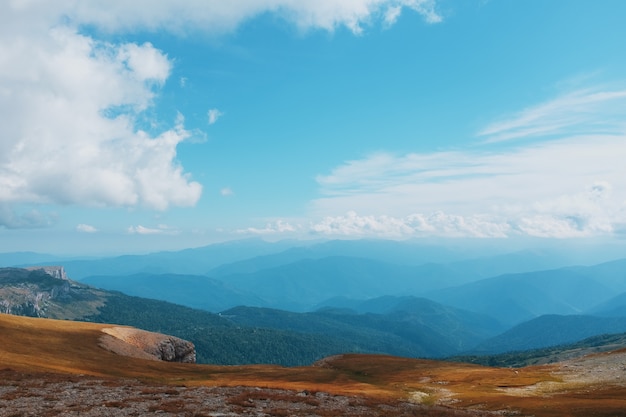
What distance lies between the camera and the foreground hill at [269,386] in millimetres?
32594

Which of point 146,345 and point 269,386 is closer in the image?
point 269,386

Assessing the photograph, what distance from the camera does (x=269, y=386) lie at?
5256 cm

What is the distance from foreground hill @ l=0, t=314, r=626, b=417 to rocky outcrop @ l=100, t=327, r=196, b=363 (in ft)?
12.6

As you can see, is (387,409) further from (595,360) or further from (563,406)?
(595,360)

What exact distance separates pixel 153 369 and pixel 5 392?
3639 cm

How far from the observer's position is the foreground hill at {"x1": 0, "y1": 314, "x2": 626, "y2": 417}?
3259cm

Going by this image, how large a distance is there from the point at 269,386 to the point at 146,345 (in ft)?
193

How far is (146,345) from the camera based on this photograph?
98562mm

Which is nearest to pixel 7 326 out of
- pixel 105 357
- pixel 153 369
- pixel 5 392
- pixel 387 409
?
pixel 105 357

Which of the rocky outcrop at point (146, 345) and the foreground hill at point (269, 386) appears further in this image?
the rocky outcrop at point (146, 345)

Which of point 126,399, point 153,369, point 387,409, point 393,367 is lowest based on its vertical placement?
point 393,367

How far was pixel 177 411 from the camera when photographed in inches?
1157

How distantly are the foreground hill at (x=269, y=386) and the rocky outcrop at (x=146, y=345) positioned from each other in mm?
3851

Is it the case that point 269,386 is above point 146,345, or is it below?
above
